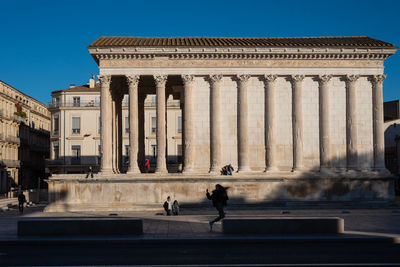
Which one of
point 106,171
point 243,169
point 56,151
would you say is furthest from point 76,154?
point 243,169

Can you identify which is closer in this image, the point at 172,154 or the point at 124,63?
the point at 124,63

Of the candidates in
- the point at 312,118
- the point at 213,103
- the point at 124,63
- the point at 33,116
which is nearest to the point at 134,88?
the point at 124,63

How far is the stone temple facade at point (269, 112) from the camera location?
120ft

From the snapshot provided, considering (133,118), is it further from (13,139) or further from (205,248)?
(13,139)

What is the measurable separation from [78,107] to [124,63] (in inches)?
1317

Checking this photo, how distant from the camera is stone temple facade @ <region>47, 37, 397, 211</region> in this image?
3659 cm

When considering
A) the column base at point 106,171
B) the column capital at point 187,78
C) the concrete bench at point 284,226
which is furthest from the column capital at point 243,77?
the concrete bench at point 284,226

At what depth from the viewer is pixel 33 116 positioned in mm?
81625

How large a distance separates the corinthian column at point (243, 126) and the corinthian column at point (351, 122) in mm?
7896

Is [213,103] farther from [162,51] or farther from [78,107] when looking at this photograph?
[78,107]

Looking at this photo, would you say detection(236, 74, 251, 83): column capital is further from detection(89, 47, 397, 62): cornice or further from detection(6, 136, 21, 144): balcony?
detection(6, 136, 21, 144): balcony

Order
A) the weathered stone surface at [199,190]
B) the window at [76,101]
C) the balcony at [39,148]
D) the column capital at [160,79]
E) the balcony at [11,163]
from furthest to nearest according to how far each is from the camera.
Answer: the balcony at [39,148]
the window at [76,101]
the balcony at [11,163]
the column capital at [160,79]
the weathered stone surface at [199,190]

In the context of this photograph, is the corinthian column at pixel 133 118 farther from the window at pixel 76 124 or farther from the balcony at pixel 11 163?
the balcony at pixel 11 163

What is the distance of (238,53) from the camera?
37.3 m
